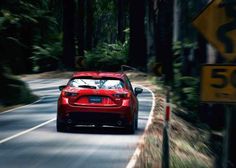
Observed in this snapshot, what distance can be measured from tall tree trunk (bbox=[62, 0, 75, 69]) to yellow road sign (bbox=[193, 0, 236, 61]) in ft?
149

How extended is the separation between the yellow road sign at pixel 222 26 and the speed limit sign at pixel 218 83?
0.61ft

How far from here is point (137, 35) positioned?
51.7 meters

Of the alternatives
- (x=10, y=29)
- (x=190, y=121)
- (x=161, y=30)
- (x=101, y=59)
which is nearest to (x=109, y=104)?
(x=190, y=121)

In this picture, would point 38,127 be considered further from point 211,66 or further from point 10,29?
point 211,66

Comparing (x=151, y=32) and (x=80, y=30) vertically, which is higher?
(x=80, y=30)

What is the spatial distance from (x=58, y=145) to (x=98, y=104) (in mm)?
2336

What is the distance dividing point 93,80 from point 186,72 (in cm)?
1617

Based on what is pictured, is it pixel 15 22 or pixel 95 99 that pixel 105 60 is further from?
pixel 95 99

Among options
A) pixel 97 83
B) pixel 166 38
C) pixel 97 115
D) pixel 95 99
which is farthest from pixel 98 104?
pixel 166 38

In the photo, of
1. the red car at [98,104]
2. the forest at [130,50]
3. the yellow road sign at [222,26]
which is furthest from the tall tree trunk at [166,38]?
the yellow road sign at [222,26]

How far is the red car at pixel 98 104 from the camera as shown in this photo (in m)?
17.4

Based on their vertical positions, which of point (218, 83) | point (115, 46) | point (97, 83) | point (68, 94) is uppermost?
point (115, 46)

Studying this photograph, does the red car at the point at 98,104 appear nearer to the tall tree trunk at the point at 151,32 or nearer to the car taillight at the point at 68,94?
the car taillight at the point at 68,94

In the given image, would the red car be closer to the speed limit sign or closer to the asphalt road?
the asphalt road
